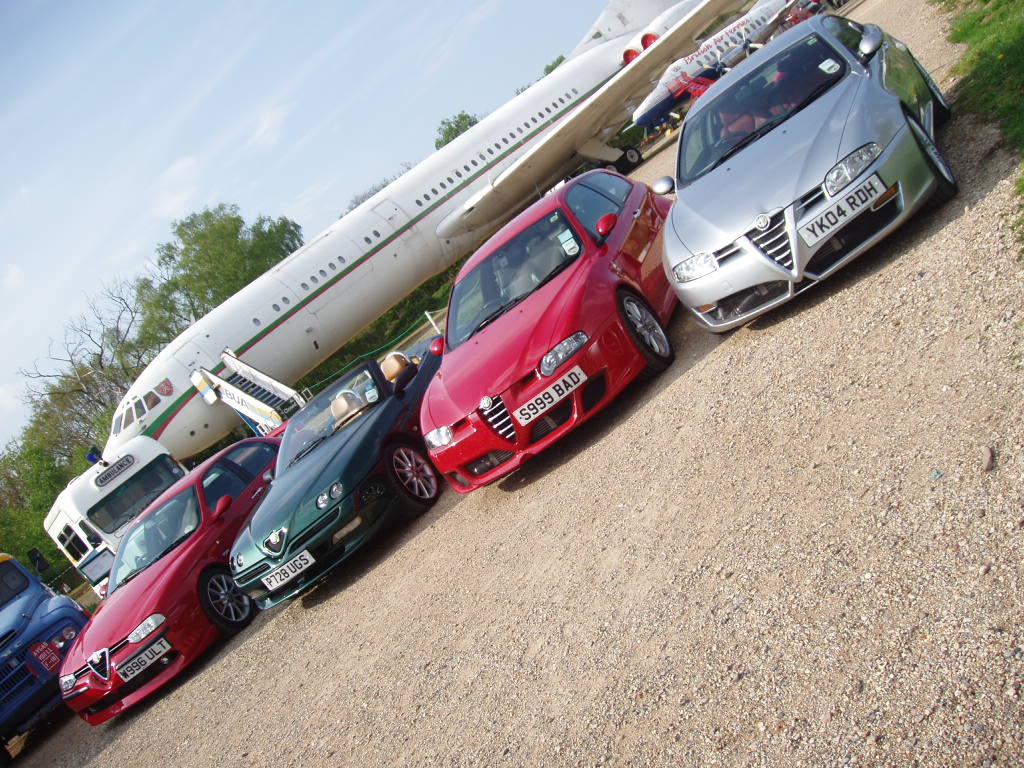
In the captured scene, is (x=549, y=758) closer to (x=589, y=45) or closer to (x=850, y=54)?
(x=850, y=54)

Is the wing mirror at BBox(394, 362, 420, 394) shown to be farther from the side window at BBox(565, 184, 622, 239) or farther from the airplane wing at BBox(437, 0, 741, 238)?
the airplane wing at BBox(437, 0, 741, 238)

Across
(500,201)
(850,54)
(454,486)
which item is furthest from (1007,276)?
(500,201)

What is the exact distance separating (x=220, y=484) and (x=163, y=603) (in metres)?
1.70

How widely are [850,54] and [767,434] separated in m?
3.82

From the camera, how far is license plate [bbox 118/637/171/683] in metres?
7.86

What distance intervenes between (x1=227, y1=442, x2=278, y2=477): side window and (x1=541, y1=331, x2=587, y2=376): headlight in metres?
5.09

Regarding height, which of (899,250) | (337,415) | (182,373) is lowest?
(899,250)

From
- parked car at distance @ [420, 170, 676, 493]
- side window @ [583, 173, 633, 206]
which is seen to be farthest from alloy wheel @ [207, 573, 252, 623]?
side window @ [583, 173, 633, 206]

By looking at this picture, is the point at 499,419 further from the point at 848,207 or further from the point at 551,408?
the point at 848,207

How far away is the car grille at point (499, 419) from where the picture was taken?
20.4 ft

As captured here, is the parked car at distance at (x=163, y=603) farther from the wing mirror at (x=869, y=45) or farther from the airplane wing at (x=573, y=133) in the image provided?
the airplane wing at (x=573, y=133)

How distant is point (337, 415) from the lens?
8.40 metres

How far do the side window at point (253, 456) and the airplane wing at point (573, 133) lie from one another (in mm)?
12014

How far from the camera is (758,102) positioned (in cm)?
666
